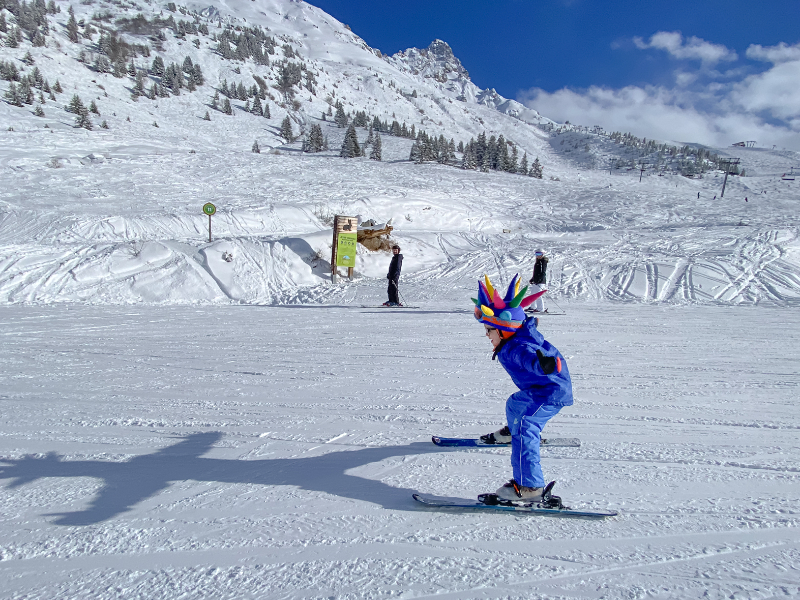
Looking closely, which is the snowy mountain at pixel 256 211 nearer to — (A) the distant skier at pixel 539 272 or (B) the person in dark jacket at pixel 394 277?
(B) the person in dark jacket at pixel 394 277

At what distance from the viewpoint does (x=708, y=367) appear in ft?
18.4

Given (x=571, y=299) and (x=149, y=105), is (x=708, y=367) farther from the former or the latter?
(x=149, y=105)

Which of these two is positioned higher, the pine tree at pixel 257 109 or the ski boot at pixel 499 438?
the pine tree at pixel 257 109

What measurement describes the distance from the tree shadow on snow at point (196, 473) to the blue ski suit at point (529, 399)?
2.57 feet

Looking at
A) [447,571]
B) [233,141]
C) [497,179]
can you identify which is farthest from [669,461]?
[233,141]

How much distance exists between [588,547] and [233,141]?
44.8m

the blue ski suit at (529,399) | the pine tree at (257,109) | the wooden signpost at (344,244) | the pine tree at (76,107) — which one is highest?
the pine tree at (257,109)

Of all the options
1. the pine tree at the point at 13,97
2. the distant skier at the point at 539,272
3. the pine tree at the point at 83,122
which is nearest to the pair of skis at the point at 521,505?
the distant skier at the point at 539,272

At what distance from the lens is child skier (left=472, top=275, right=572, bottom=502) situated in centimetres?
252

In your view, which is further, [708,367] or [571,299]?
[571,299]

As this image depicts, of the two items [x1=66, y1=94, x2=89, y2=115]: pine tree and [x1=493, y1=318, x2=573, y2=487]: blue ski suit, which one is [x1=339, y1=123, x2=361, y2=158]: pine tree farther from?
[x1=493, y1=318, x2=573, y2=487]: blue ski suit

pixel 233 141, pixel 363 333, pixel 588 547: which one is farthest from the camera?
pixel 233 141

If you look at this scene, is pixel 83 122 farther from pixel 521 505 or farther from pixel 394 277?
pixel 521 505

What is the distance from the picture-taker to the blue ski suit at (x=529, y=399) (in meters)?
2.51
